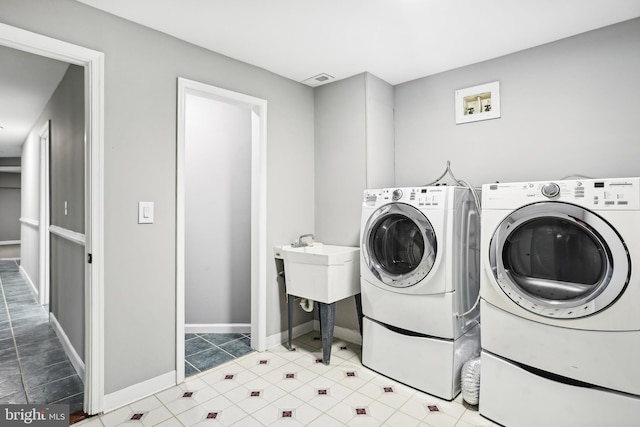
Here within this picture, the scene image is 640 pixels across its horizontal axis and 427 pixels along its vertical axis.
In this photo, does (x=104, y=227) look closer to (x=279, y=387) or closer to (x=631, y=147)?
(x=279, y=387)

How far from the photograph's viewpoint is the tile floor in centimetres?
192

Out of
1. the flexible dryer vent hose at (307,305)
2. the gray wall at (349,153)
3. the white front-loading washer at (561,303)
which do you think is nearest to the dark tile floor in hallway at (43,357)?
the flexible dryer vent hose at (307,305)

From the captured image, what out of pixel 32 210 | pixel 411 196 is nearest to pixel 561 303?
pixel 411 196

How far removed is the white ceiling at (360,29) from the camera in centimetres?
193

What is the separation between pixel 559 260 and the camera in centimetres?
174

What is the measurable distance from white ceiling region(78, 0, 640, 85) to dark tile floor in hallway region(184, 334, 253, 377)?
2323 mm

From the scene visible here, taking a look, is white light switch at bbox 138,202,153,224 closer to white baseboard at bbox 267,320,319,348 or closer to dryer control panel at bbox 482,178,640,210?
white baseboard at bbox 267,320,319,348

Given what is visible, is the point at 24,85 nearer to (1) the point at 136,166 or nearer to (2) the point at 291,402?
(1) the point at 136,166

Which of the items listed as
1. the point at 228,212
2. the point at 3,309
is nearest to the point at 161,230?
the point at 228,212

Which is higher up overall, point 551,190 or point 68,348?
point 551,190

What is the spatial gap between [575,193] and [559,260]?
0.35 meters

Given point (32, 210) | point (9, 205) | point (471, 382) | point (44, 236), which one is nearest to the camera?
point (471, 382)

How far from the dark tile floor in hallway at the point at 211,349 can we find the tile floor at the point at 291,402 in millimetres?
116

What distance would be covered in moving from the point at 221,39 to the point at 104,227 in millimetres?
1424
